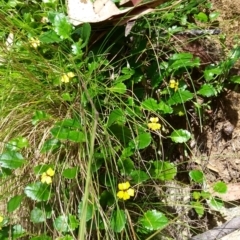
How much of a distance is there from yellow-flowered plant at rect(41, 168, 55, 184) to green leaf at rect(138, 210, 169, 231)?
1.03ft

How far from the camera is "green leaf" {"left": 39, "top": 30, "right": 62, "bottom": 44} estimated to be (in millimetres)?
1929

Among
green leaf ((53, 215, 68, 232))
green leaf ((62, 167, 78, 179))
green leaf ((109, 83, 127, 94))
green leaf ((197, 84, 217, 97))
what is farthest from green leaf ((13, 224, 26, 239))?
green leaf ((197, 84, 217, 97))

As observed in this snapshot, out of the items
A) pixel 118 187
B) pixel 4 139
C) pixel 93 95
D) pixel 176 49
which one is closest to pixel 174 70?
pixel 176 49

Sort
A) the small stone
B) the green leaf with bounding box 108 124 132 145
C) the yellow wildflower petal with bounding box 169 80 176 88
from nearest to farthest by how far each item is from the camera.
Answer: the green leaf with bounding box 108 124 132 145
the yellow wildflower petal with bounding box 169 80 176 88
the small stone

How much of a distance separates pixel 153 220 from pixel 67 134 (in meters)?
0.38

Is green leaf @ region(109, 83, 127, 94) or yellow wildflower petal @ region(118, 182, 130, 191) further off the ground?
green leaf @ region(109, 83, 127, 94)

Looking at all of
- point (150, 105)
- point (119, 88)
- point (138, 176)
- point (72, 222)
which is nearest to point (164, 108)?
point (150, 105)

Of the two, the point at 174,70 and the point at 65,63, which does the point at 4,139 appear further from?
the point at 174,70

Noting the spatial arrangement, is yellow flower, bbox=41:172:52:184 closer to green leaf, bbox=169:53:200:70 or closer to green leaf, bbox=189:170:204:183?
green leaf, bbox=189:170:204:183

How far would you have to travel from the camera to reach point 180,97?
1.94 meters

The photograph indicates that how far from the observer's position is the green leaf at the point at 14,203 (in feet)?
5.67

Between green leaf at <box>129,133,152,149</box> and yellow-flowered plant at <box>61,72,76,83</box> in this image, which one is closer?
green leaf at <box>129,133,152,149</box>

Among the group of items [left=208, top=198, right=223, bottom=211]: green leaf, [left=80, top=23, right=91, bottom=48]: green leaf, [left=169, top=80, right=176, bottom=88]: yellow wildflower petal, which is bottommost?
[left=208, top=198, right=223, bottom=211]: green leaf

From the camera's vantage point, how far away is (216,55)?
6.92ft
